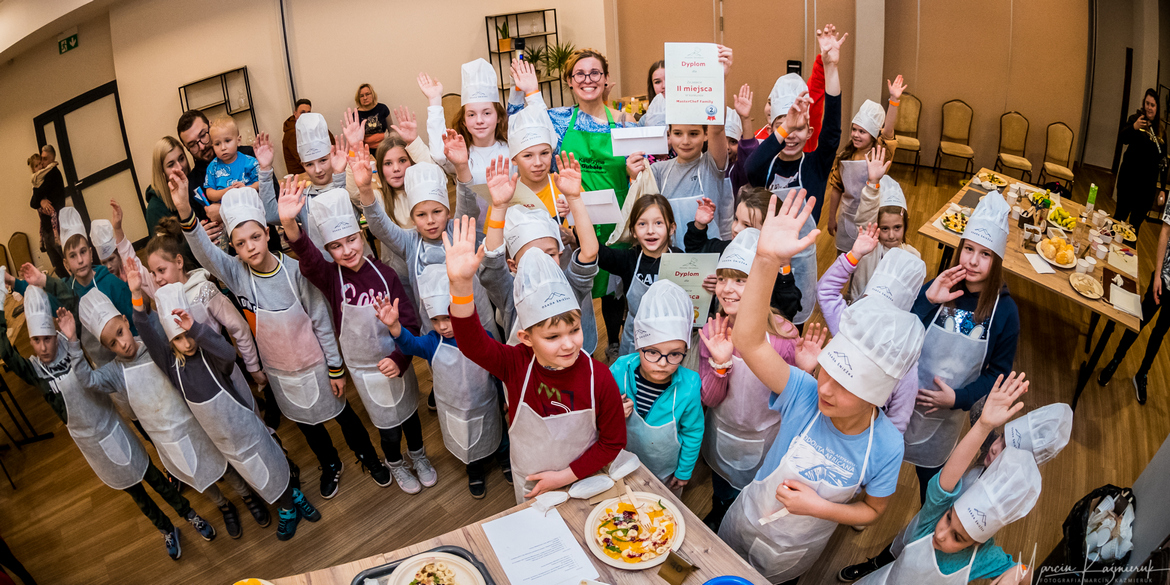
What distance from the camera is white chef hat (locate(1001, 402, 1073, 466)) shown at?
1754mm

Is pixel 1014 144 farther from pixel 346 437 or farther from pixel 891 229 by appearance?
pixel 346 437

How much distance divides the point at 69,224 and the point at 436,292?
5.13 feet

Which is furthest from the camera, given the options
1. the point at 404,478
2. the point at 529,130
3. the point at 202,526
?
the point at 404,478

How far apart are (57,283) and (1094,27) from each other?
5.23 meters

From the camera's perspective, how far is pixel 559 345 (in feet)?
6.27

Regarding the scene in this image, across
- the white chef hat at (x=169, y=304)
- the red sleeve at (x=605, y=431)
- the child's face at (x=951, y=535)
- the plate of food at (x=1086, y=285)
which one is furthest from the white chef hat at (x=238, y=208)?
the plate of food at (x=1086, y=285)

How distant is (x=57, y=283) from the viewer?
8.06ft

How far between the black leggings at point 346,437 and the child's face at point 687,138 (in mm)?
2340

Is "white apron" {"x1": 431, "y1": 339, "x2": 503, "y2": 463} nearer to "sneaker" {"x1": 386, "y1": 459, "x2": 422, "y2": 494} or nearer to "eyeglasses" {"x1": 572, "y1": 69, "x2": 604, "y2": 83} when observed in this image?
"sneaker" {"x1": 386, "y1": 459, "x2": 422, "y2": 494}

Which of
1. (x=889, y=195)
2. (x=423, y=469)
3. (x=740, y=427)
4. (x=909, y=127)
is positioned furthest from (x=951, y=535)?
(x=909, y=127)

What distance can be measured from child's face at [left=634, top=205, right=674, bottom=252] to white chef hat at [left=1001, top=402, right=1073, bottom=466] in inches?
A: 62.6

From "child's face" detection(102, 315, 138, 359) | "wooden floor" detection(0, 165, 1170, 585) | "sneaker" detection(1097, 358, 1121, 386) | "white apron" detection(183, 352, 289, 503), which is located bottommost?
"wooden floor" detection(0, 165, 1170, 585)

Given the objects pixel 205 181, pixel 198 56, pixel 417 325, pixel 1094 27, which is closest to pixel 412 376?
pixel 417 325

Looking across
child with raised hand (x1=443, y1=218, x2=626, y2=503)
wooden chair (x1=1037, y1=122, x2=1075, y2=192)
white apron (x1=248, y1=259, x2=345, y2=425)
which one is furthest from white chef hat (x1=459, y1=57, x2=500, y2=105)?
wooden chair (x1=1037, y1=122, x2=1075, y2=192)
